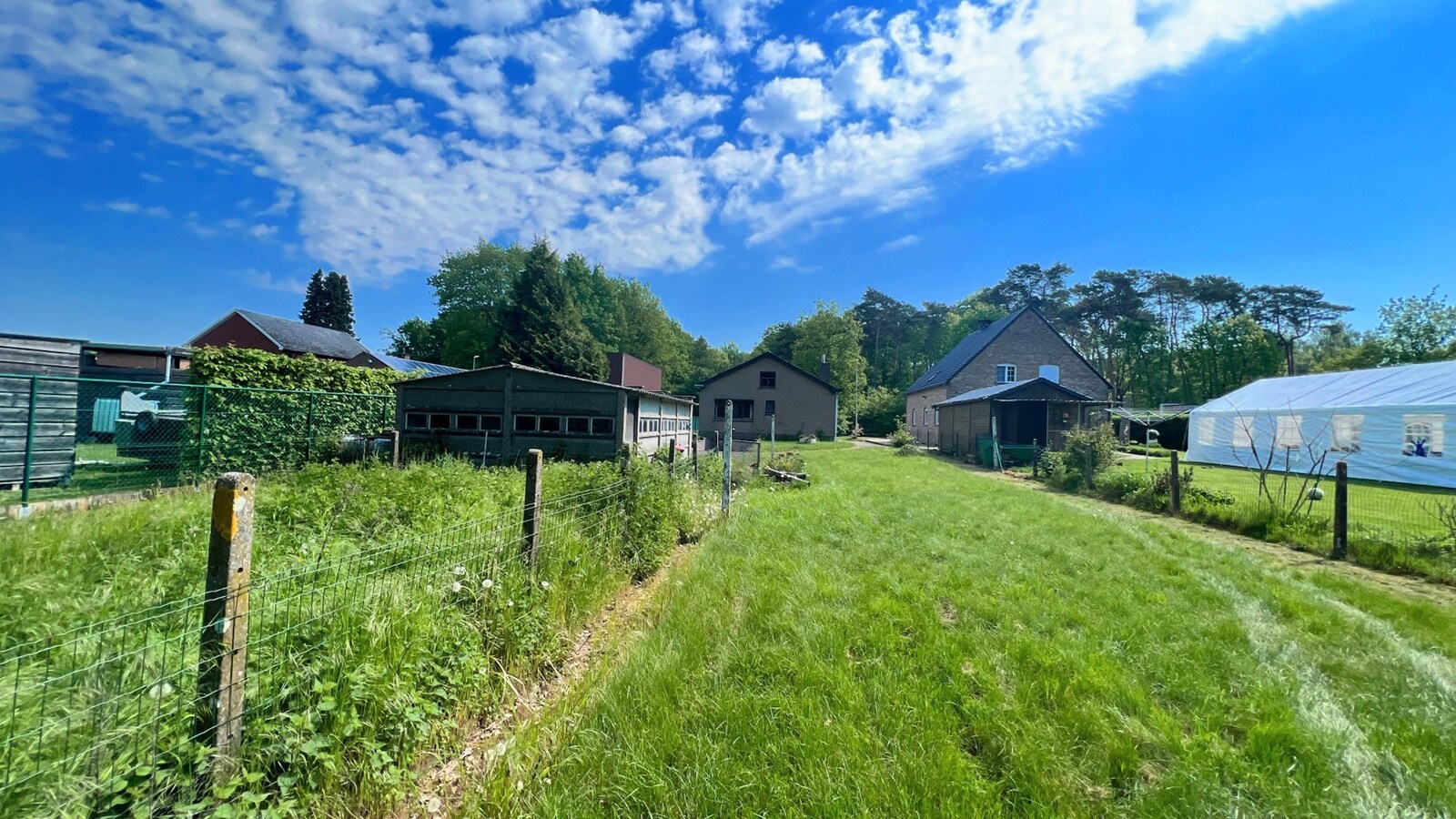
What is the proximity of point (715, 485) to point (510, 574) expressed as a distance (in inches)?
254

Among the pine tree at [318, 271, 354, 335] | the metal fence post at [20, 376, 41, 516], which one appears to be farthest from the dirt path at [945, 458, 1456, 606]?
the pine tree at [318, 271, 354, 335]

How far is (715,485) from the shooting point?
10.1m

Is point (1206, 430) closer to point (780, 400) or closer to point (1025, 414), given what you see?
point (1025, 414)

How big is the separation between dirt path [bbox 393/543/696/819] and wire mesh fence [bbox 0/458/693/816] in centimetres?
25

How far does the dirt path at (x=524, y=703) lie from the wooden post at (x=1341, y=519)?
8.67 metres

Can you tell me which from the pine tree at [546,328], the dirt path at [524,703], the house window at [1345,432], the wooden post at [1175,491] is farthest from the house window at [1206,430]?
the pine tree at [546,328]

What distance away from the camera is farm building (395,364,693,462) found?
41.8 ft

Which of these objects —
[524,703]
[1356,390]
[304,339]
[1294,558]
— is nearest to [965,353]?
[1356,390]

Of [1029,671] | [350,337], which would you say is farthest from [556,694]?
[350,337]

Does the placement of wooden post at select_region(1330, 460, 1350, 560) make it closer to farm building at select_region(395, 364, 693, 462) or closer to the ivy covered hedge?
farm building at select_region(395, 364, 693, 462)

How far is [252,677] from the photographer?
2.13m

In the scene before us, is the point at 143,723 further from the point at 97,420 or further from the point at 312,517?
the point at 97,420

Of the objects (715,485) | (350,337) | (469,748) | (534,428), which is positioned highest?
(350,337)

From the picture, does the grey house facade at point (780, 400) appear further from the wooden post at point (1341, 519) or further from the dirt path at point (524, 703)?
the dirt path at point (524, 703)
